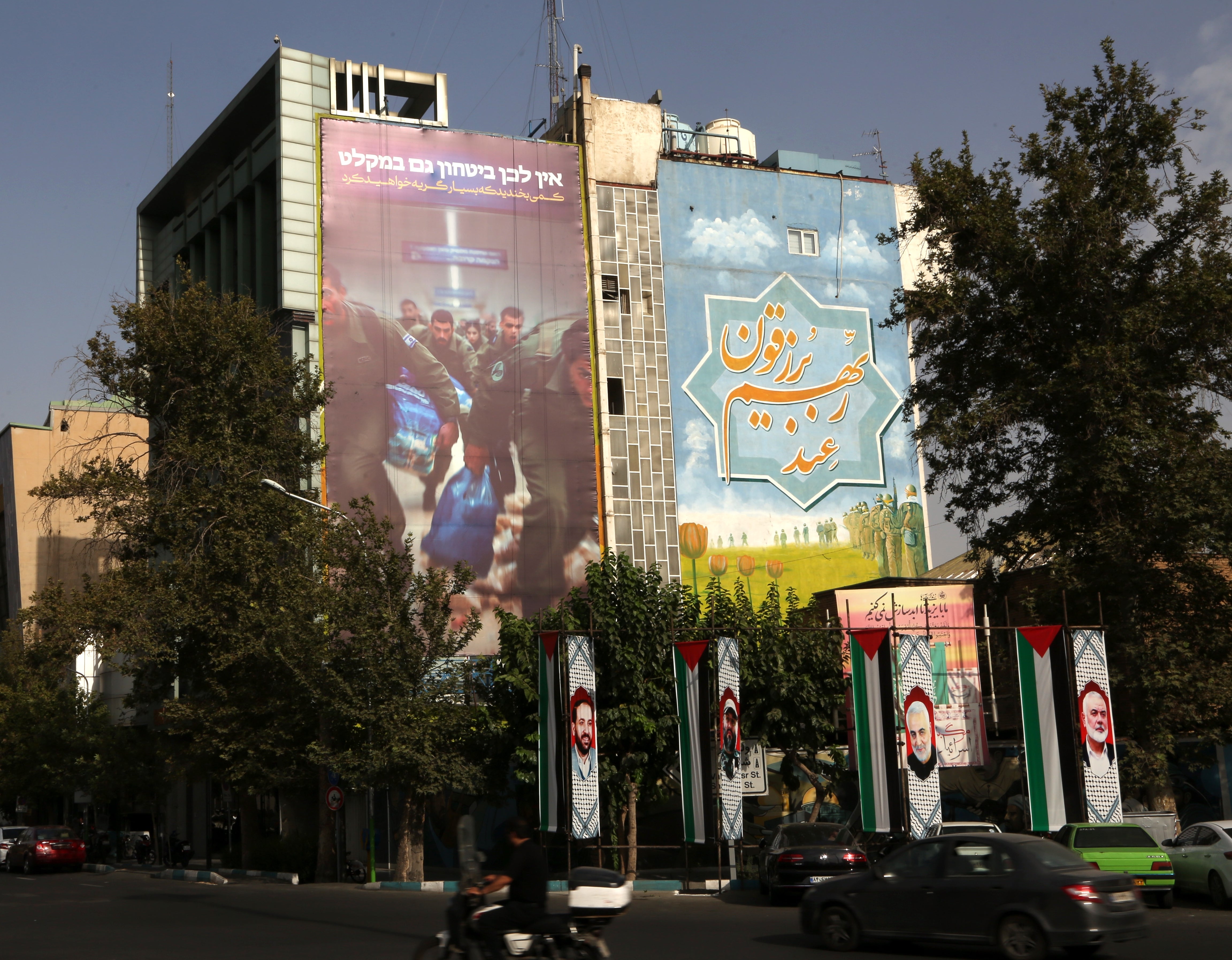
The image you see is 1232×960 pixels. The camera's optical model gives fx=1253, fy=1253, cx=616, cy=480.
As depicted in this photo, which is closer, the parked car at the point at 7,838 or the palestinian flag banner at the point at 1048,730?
the palestinian flag banner at the point at 1048,730

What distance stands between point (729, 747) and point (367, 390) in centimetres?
2269

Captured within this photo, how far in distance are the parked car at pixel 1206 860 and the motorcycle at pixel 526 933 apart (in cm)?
1234

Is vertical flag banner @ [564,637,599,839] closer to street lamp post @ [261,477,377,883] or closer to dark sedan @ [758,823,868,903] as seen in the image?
dark sedan @ [758,823,868,903]

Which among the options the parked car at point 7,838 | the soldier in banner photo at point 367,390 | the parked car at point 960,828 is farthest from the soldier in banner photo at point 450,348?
the parked car at point 960,828

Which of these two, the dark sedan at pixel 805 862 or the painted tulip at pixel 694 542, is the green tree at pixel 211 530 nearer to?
the dark sedan at pixel 805 862

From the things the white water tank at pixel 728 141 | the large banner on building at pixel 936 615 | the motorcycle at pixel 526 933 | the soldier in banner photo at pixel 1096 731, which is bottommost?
the motorcycle at pixel 526 933

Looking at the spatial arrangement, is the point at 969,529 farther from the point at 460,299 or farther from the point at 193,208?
the point at 193,208

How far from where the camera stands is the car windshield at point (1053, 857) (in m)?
13.3

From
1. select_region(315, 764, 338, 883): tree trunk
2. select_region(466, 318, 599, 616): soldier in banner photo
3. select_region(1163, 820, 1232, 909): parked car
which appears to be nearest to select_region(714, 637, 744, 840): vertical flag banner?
select_region(1163, 820, 1232, 909): parked car

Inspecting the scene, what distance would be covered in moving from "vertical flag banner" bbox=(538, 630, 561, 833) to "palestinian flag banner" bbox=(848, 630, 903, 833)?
587 cm

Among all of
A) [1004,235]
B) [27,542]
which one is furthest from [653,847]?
[27,542]

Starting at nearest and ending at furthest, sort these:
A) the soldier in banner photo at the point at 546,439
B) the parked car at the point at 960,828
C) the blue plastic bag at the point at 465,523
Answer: the parked car at the point at 960,828, the blue plastic bag at the point at 465,523, the soldier in banner photo at the point at 546,439

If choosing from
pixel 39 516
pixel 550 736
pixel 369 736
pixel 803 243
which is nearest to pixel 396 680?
pixel 369 736

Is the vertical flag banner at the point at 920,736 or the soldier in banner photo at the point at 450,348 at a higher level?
the soldier in banner photo at the point at 450,348
